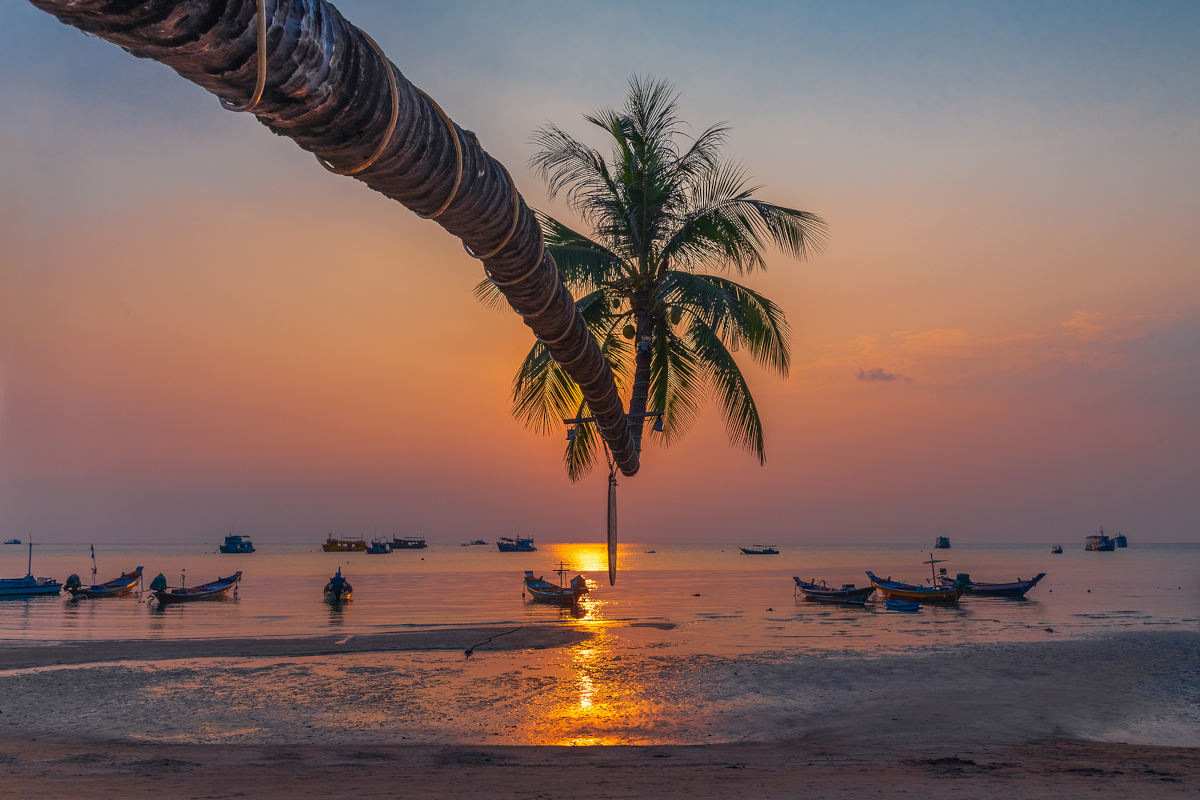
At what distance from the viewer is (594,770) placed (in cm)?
1233

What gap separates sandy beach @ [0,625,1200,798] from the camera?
11688 millimetres

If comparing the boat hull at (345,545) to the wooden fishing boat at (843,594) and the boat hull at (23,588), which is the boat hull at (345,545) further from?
the wooden fishing boat at (843,594)

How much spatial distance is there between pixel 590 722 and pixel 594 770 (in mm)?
4676

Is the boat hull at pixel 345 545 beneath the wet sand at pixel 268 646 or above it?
beneath

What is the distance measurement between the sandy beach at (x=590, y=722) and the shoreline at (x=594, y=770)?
0.20 feet

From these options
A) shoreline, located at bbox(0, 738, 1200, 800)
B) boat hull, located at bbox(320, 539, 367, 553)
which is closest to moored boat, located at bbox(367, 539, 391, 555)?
boat hull, located at bbox(320, 539, 367, 553)

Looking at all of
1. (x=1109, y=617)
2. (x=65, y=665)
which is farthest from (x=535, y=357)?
(x=1109, y=617)

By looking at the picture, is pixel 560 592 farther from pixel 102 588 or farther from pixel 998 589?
pixel 102 588

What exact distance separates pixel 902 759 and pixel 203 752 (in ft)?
39.0

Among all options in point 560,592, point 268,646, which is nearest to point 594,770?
point 268,646

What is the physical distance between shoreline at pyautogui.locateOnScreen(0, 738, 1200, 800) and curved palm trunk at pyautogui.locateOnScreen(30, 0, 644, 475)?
1001cm

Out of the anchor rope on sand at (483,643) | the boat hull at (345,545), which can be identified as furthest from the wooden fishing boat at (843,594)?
the boat hull at (345,545)

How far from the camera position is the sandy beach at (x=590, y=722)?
11.7 metres

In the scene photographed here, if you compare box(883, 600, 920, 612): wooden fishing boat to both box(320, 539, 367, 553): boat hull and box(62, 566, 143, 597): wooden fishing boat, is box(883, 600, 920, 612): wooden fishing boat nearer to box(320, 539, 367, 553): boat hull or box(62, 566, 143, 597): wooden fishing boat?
box(62, 566, 143, 597): wooden fishing boat
